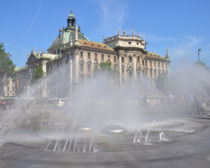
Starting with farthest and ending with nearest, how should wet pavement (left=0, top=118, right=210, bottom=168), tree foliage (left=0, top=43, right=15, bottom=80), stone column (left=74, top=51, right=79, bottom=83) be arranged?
1. stone column (left=74, top=51, right=79, bottom=83)
2. tree foliage (left=0, top=43, right=15, bottom=80)
3. wet pavement (left=0, top=118, right=210, bottom=168)

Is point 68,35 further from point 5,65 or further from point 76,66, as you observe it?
point 5,65

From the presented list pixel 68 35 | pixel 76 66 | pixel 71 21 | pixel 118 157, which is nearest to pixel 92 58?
pixel 76 66

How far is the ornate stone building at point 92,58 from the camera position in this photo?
208 ft

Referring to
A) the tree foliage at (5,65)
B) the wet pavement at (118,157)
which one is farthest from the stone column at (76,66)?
the wet pavement at (118,157)

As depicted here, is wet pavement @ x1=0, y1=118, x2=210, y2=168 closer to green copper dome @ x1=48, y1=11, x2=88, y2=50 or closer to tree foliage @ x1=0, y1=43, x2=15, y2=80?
tree foliage @ x1=0, y1=43, x2=15, y2=80

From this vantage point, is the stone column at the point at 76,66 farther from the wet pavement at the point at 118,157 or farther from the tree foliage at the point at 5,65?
the wet pavement at the point at 118,157

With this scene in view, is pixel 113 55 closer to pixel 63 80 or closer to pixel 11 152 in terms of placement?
pixel 63 80

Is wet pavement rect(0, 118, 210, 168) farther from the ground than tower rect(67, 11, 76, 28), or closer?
closer

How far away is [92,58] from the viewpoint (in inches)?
2601

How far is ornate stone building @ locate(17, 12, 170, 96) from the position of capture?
6350cm

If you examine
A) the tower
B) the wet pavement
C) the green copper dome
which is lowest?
the wet pavement

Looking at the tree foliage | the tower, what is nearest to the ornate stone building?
the tower

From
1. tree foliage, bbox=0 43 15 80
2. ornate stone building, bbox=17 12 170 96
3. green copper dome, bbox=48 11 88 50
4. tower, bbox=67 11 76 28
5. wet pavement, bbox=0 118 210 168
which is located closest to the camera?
wet pavement, bbox=0 118 210 168

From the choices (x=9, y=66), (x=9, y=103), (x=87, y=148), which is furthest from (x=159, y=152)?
(x=9, y=66)
